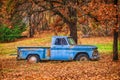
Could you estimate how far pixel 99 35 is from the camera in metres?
56.2

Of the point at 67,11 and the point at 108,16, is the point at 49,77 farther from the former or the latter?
the point at 67,11

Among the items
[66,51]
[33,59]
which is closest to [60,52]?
[66,51]

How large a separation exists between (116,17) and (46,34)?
41.4m

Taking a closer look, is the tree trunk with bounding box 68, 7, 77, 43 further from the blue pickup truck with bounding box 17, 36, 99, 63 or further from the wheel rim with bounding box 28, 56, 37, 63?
the wheel rim with bounding box 28, 56, 37, 63

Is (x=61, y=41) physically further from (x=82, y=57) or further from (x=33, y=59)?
(x=33, y=59)

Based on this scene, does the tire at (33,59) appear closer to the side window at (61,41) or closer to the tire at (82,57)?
the side window at (61,41)

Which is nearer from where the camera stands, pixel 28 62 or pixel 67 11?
pixel 28 62

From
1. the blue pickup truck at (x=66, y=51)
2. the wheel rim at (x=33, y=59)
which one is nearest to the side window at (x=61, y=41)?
the blue pickup truck at (x=66, y=51)

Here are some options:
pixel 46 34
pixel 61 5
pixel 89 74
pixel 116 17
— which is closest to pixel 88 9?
pixel 61 5

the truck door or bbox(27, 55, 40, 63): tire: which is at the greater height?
the truck door

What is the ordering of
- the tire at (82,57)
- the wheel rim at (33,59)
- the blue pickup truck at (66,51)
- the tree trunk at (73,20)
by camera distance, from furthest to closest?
the tree trunk at (73,20) → the wheel rim at (33,59) → the tire at (82,57) → the blue pickup truck at (66,51)

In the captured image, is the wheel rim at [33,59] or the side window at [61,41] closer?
the side window at [61,41]

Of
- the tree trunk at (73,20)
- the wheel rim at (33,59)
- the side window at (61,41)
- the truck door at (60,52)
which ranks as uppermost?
the tree trunk at (73,20)

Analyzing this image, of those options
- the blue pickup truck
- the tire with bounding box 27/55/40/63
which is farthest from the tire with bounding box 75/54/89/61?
the tire with bounding box 27/55/40/63
